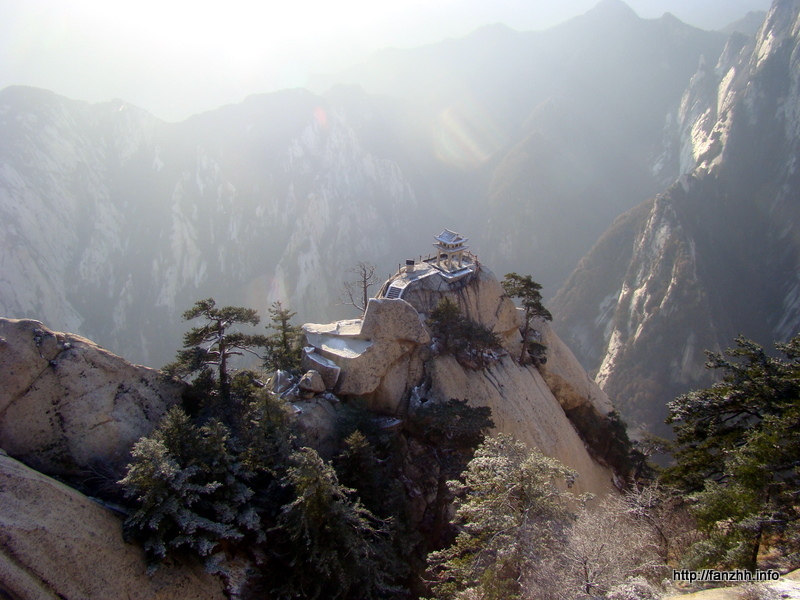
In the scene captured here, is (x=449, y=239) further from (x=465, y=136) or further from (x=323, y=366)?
(x=465, y=136)

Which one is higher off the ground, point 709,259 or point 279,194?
point 709,259

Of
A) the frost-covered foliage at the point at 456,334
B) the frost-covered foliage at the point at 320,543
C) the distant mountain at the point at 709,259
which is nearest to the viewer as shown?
the frost-covered foliage at the point at 320,543

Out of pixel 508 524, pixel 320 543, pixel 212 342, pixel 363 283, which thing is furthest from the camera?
pixel 363 283

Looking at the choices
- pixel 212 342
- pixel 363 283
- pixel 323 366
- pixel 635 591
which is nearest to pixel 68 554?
pixel 212 342

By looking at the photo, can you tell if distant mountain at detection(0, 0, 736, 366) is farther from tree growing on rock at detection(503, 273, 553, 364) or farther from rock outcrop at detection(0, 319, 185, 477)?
rock outcrop at detection(0, 319, 185, 477)

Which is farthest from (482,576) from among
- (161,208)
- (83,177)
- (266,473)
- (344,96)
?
(344,96)

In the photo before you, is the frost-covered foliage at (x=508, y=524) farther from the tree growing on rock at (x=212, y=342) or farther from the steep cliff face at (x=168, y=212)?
the steep cliff face at (x=168, y=212)

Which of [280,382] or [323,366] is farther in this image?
[323,366]

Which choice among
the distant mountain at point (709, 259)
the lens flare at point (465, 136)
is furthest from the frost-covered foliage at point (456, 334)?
the lens flare at point (465, 136)
